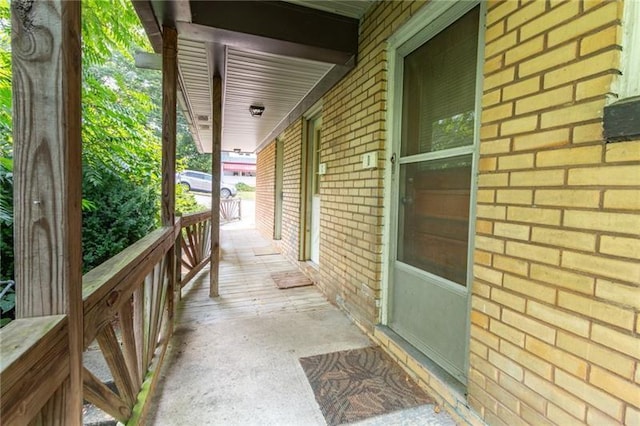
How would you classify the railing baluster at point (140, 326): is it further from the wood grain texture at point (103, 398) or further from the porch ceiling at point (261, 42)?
the porch ceiling at point (261, 42)

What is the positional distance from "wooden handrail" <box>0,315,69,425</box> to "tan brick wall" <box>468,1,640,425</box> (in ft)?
5.05

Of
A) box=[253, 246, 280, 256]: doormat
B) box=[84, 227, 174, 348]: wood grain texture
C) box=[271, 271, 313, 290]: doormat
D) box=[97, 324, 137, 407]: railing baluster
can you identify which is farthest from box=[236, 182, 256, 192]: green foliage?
box=[97, 324, 137, 407]: railing baluster

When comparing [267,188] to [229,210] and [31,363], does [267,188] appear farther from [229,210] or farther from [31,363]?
[31,363]

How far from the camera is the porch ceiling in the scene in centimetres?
218

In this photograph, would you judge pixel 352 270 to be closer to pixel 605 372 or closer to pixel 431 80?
pixel 431 80

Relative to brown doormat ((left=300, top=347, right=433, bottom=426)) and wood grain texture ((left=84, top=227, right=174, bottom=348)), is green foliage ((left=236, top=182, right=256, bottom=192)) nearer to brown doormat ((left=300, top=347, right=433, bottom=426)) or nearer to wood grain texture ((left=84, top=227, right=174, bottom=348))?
brown doormat ((left=300, top=347, right=433, bottom=426))

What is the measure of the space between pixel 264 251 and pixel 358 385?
442 cm

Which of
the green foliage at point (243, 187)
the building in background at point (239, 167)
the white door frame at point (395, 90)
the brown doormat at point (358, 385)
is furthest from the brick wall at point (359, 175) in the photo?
the building in background at point (239, 167)

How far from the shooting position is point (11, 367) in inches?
21.5

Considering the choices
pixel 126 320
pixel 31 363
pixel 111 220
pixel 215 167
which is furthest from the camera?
pixel 111 220

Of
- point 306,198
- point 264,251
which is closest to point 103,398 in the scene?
point 306,198

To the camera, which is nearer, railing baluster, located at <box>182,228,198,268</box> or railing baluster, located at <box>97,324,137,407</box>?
railing baluster, located at <box>97,324,137,407</box>

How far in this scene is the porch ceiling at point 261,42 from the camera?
218 centimetres

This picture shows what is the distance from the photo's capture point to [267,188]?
24.8 ft
